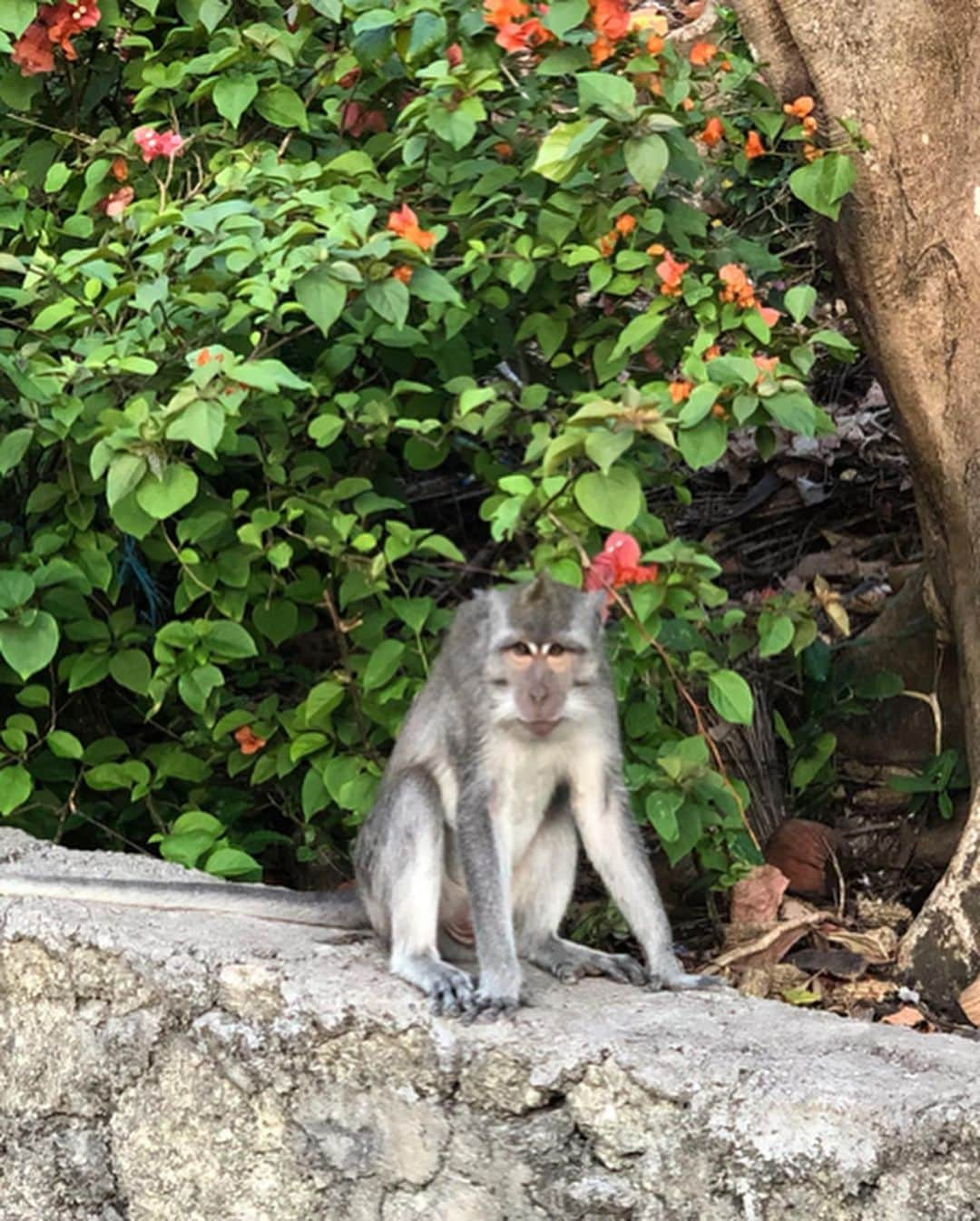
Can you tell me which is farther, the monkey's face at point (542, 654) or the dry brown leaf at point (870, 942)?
the dry brown leaf at point (870, 942)

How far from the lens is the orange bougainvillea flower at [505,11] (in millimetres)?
4789

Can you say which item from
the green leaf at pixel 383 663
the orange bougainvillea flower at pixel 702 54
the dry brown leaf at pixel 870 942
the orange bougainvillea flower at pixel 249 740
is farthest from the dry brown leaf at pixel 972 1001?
the orange bougainvillea flower at pixel 702 54

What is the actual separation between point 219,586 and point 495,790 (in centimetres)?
135

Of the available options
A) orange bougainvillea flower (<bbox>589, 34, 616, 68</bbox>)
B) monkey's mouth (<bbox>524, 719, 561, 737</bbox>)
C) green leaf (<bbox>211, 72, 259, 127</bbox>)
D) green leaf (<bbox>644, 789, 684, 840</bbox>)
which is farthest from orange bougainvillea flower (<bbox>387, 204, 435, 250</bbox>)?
green leaf (<bbox>644, 789, 684, 840</bbox>)

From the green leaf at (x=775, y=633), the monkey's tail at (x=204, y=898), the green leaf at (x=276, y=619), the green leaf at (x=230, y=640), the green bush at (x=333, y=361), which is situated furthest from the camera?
the green leaf at (x=276, y=619)

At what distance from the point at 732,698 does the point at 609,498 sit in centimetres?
75

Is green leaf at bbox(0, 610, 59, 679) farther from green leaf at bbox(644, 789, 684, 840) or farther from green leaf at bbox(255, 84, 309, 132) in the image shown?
green leaf at bbox(644, 789, 684, 840)

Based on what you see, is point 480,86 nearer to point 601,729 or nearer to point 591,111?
point 591,111

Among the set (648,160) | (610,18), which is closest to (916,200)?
(648,160)

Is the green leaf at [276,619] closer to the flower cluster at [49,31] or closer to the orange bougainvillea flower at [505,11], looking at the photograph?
the flower cluster at [49,31]

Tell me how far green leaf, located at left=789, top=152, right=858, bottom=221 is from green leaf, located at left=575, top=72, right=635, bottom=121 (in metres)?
0.56

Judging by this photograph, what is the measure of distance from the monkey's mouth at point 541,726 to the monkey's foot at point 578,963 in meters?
0.56

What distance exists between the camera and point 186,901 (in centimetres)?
500

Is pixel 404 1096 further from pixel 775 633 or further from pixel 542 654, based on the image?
pixel 775 633
